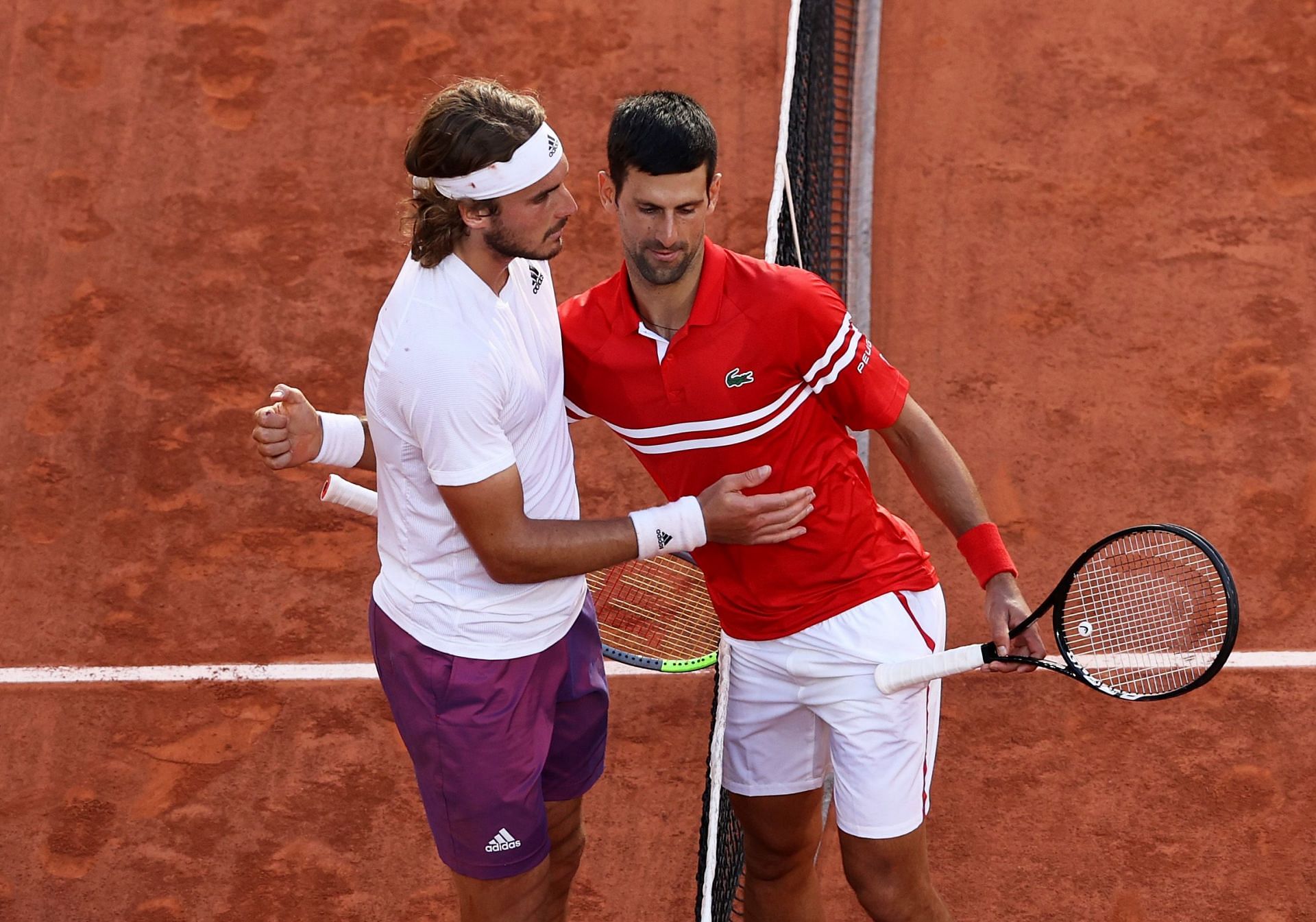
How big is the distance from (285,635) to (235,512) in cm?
83

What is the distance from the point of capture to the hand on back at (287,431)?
381 centimetres

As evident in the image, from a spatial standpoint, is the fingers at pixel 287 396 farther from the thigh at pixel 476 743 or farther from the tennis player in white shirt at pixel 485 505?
the thigh at pixel 476 743

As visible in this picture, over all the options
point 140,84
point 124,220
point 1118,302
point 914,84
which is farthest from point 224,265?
point 1118,302

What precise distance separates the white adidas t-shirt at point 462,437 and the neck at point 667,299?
0.79 ft

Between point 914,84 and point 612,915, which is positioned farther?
point 914,84

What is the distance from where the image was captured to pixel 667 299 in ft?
12.6

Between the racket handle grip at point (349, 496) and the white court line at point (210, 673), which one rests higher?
the racket handle grip at point (349, 496)

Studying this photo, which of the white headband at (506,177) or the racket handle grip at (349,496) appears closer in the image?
the white headband at (506,177)

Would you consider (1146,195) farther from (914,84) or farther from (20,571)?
(20,571)

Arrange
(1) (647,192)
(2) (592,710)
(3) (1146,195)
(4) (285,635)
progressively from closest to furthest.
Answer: (1) (647,192)
(2) (592,710)
(4) (285,635)
(3) (1146,195)

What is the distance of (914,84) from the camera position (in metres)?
Result: 8.72

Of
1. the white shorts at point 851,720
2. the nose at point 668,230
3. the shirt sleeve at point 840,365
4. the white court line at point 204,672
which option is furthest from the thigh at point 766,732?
the white court line at point 204,672

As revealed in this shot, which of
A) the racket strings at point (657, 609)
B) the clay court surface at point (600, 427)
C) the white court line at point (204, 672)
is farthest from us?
the white court line at point (204, 672)

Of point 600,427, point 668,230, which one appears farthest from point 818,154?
point 668,230
